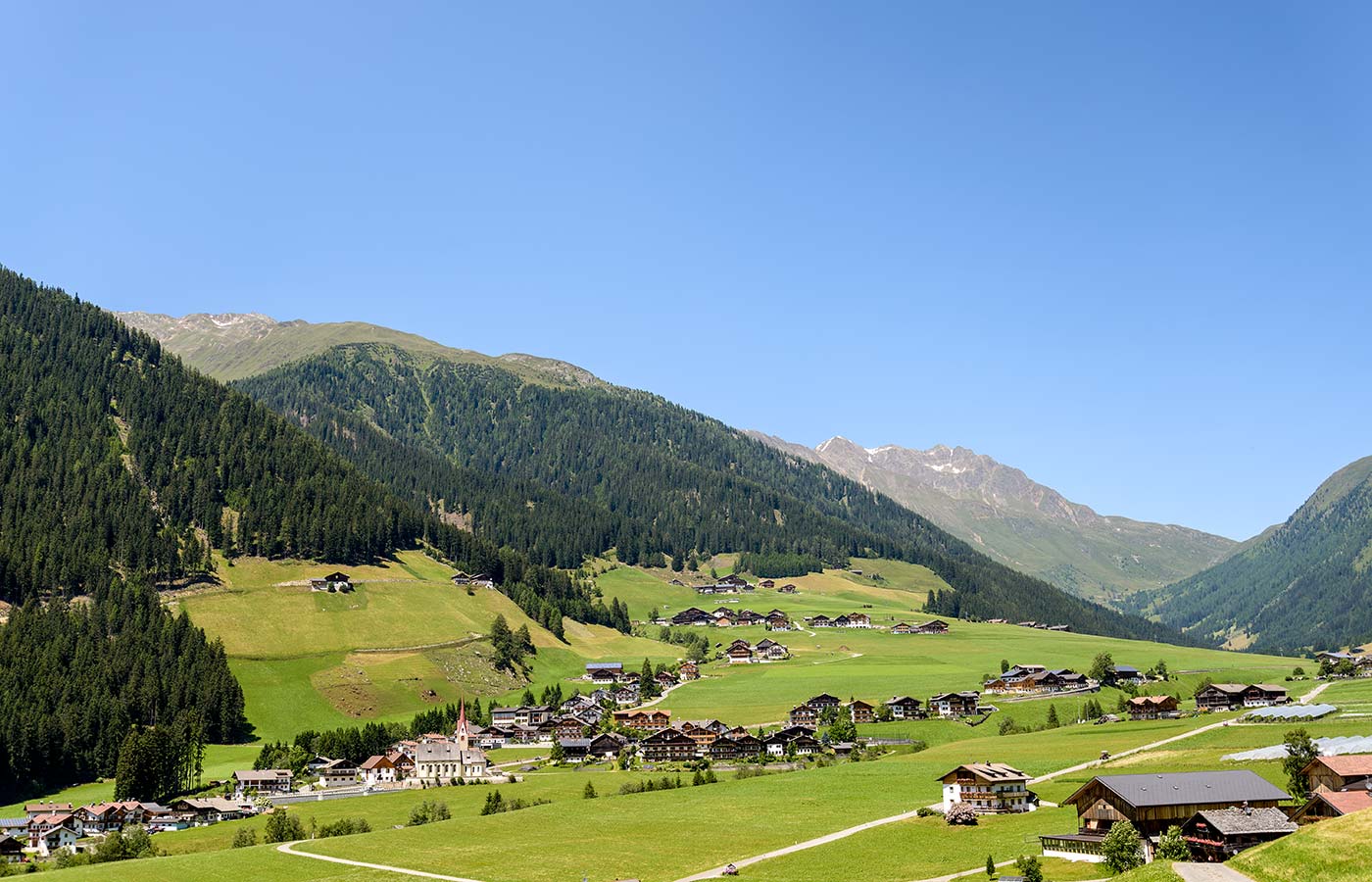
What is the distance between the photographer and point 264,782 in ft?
438

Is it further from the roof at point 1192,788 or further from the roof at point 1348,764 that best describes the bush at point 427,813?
the roof at point 1348,764

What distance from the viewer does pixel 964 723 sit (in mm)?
159000

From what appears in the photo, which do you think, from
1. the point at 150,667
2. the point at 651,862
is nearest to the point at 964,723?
the point at 651,862

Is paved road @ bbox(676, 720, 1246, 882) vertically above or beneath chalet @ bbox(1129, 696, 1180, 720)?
beneath

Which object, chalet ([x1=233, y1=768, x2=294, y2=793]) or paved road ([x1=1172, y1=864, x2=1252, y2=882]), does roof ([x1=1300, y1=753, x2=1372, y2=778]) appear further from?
chalet ([x1=233, y1=768, x2=294, y2=793])

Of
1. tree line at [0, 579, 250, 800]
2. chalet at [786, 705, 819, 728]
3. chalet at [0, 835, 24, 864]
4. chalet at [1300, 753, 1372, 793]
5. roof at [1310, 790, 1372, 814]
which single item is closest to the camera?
roof at [1310, 790, 1372, 814]

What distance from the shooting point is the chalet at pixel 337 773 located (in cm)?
13888

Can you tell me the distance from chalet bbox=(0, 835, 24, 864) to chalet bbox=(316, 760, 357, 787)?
1414 inches

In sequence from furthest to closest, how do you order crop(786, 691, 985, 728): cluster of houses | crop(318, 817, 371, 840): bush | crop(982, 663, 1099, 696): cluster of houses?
crop(982, 663, 1099, 696): cluster of houses
crop(786, 691, 985, 728): cluster of houses
crop(318, 817, 371, 840): bush

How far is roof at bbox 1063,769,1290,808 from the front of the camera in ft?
249

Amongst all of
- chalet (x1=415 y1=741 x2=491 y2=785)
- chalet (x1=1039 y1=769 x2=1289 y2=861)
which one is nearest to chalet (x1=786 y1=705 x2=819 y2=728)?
chalet (x1=415 y1=741 x2=491 y2=785)

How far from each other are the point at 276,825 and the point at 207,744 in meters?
71.7

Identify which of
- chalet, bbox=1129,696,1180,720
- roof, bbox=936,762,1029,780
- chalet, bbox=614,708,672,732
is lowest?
roof, bbox=936,762,1029,780

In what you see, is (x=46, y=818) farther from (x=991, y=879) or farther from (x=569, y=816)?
(x=991, y=879)
